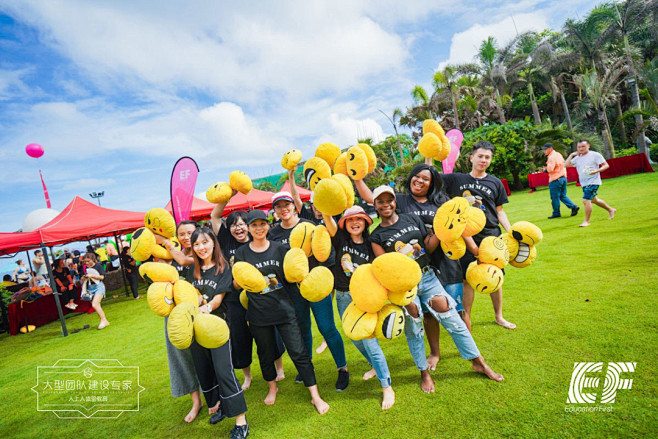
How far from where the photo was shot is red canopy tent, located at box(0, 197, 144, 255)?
6.28 metres

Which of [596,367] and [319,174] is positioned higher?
[319,174]

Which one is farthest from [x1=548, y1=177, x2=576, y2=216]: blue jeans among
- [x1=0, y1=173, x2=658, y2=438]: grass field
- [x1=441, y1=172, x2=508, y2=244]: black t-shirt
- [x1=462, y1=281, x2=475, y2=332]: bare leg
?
[x1=462, y1=281, x2=475, y2=332]: bare leg

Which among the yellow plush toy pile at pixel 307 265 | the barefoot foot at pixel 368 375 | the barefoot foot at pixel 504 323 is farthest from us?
the barefoot foot at pixel 504 323

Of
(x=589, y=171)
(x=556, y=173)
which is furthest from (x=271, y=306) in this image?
(x=556, y=173)

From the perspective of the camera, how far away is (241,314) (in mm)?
3025

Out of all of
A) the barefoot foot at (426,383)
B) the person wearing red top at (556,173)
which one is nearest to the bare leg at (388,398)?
the barefoot foot at (426,383)

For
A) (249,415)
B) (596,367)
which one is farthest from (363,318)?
(596,367)

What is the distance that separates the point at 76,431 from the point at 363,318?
3.10 metres

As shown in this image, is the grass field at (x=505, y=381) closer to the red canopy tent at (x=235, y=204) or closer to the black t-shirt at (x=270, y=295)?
the black t-shirt at (x=270, y=295)

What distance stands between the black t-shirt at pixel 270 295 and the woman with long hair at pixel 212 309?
0.78ft

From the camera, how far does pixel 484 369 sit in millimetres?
2477

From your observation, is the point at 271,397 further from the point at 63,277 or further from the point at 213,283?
the point at 63,277

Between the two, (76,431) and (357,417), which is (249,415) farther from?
(76,431)

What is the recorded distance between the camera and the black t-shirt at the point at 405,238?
7.74 ft
